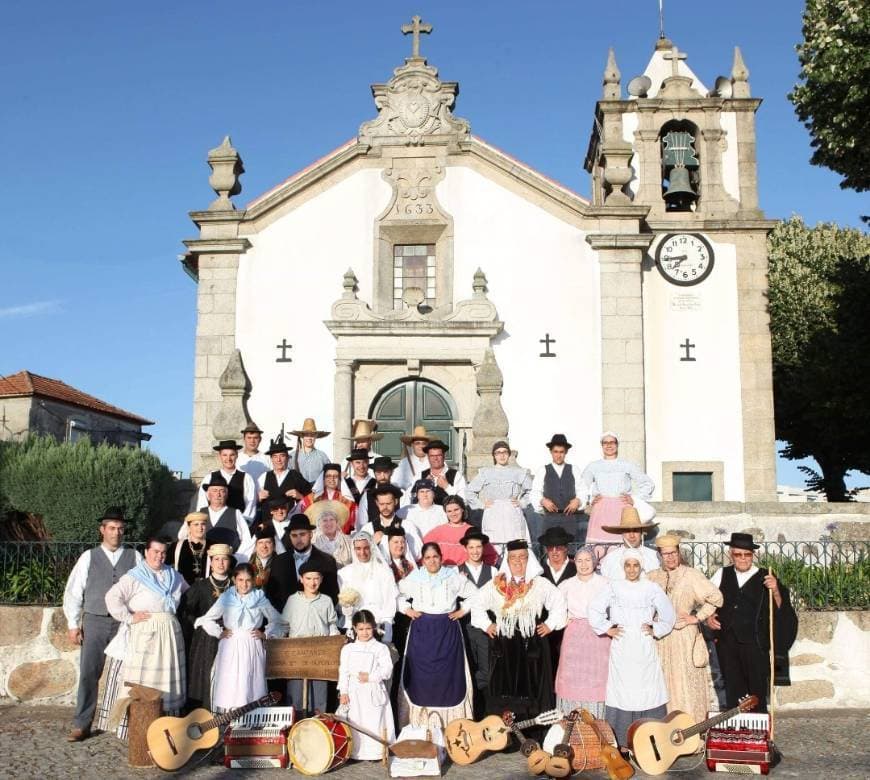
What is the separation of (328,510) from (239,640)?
2093 mm

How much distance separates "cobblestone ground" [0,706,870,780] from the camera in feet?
21.3

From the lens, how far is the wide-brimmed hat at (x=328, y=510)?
354 inches

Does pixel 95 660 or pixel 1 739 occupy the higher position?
pixel 95 660

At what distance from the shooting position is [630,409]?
15281mm

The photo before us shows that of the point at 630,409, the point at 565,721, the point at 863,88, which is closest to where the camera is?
the point at 565,721

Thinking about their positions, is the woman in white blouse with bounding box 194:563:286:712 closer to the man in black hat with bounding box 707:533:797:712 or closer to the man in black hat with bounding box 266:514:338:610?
the man in black hat with bounding box 266:514:338:610

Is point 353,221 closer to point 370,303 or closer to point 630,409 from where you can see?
point 370,303

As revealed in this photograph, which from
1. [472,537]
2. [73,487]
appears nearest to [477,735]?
[472,537]

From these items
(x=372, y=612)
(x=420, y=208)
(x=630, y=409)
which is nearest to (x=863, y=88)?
(x=630, y=409)

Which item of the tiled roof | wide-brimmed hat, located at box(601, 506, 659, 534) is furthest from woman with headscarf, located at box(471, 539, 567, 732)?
the tiled roof

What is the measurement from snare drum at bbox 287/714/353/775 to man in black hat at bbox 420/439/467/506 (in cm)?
316

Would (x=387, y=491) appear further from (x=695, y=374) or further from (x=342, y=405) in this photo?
(x=695, y=374)

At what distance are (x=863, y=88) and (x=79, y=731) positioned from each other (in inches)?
485

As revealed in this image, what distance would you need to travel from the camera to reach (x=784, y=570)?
940 cm
